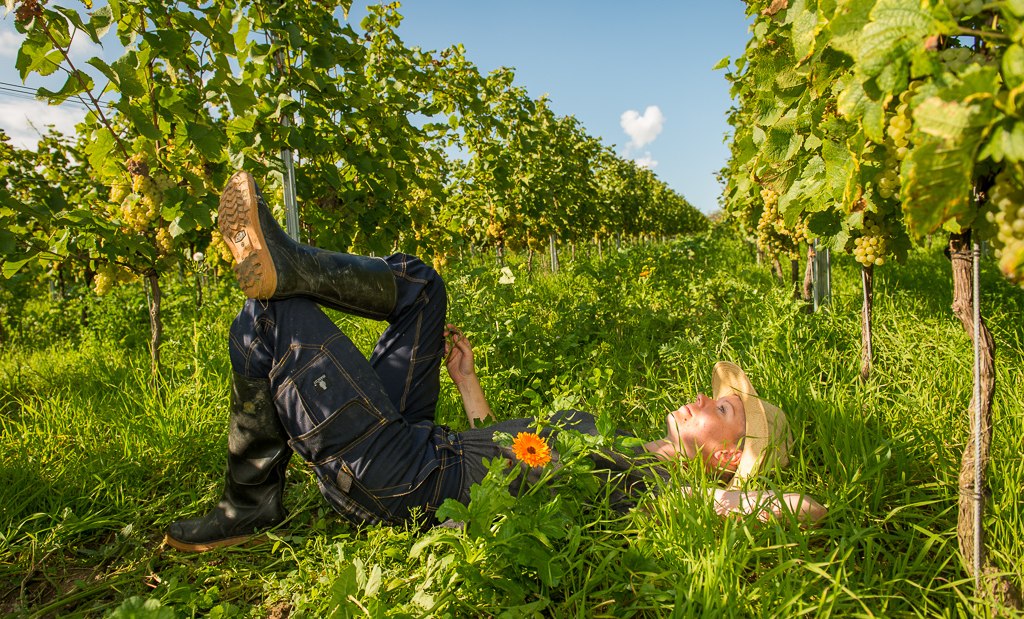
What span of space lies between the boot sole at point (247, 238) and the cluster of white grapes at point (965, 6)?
5.49ft

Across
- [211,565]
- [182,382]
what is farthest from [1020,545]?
[182,382]

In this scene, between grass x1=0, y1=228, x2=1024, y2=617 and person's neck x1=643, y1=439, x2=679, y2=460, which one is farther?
person's neck x1=643, y1=439, x2=679, y2=460

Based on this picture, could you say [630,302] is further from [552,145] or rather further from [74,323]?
[74,323]

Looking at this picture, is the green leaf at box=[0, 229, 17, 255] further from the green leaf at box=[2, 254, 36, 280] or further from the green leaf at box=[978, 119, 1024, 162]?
the green leaf at box=[978, 119, 1024, 162]

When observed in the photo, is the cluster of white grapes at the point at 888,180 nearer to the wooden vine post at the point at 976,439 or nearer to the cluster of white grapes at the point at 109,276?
the wooden vine post at the point at 976,439

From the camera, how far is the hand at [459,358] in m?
2.30

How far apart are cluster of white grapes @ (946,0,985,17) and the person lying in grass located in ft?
3.85

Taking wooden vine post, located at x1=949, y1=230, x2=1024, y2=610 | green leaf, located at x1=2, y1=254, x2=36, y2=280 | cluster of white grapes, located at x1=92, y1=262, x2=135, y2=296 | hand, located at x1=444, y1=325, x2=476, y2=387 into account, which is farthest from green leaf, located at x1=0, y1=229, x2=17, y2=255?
wooden vine post, located at x1=949, y1=230, x2=1024, y2=610

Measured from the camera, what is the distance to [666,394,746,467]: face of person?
1.92 meters

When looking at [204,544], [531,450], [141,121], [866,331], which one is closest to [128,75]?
[141,121]

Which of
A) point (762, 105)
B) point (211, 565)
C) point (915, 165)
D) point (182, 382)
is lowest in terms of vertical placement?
point (211, 565)

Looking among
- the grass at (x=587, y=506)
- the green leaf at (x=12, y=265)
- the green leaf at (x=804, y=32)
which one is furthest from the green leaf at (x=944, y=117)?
the green leaf at (x=12, y=265)

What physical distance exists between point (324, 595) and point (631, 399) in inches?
71.8

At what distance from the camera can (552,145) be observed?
29.9 ft
